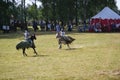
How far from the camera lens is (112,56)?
71.8 ft

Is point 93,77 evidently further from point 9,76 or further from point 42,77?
point 9,76

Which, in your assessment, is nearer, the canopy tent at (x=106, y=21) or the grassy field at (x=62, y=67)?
the grassy field at (x=62, y=67)

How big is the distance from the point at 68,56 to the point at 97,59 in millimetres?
2286

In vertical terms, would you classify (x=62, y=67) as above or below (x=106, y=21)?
below

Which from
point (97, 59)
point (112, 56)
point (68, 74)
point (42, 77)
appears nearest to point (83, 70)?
point (68, 74)

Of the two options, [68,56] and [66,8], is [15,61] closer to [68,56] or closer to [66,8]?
[68,56]

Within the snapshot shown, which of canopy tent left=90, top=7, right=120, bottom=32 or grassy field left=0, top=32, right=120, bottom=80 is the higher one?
canopy tent left=90, top=7, right=120, bottom=32

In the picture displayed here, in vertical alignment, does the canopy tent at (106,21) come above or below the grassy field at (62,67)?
above

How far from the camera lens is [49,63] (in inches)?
763

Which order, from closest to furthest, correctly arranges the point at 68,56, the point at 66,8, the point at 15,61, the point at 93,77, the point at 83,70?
the point at 93,77 → the point at 83,70 → the point at 15,61 → the point at 68,56 → the point at 66,8

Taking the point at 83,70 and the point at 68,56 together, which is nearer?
the point at 83,70

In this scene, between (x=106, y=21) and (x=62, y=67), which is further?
(x=106, y=21)

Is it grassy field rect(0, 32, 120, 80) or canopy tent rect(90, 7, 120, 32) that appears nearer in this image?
grassy field rect(0, 32, 120, 80)

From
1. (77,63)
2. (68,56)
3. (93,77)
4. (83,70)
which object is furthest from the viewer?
(68,56)
